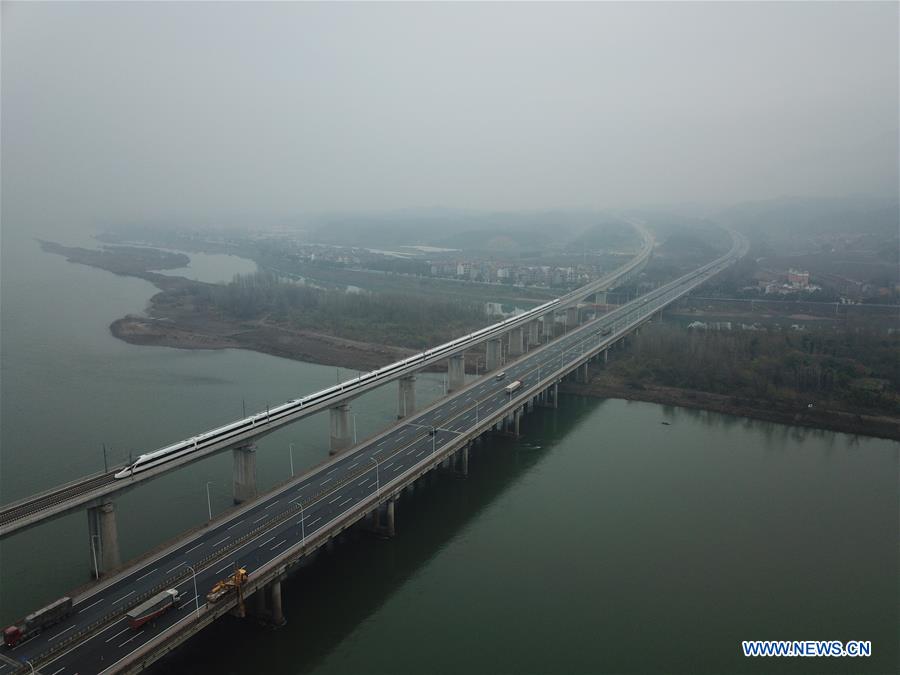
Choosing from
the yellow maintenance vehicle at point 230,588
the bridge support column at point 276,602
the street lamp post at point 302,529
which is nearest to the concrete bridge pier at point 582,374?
the street lamp post at point 302,529

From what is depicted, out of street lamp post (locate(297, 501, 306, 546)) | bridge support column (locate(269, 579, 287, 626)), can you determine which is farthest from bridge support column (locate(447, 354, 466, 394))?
bridge support column (locate(269, 579, 287, 626))

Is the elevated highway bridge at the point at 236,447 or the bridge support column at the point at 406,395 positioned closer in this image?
the elevated highway bridge at the point at 236,447

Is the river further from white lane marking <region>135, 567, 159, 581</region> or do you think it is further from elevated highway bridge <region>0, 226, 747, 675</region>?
white lane marking <region>135, 567, 159, 581</region>

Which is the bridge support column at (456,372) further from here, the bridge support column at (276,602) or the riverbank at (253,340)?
the bridge support column at (276,602)

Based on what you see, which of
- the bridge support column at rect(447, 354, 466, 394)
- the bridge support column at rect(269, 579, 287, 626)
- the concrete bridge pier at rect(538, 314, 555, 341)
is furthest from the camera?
the concrete bridge pier at rect(538, 314, 555, 341)

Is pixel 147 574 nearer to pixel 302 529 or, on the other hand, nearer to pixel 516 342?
pixel 302 529

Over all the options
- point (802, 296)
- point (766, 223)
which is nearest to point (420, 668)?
point (802, 296)
